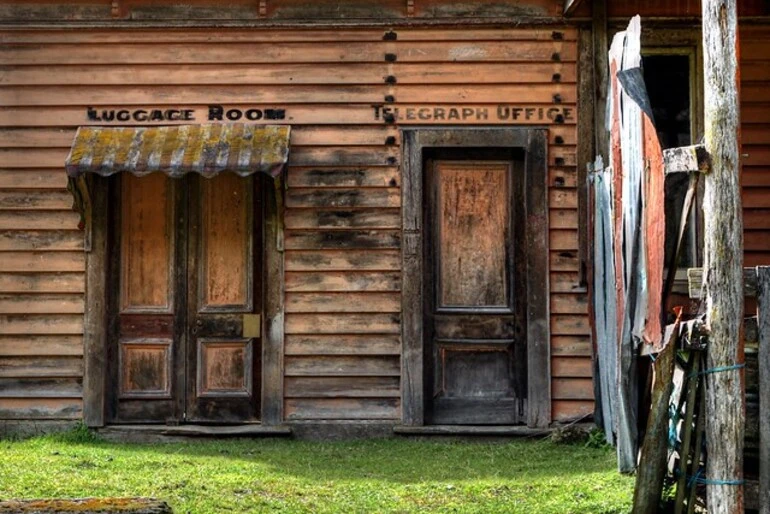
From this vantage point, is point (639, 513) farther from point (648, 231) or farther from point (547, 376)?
point (547, 376)

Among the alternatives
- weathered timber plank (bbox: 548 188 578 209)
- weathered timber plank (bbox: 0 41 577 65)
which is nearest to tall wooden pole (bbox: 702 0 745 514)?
weathered timber plank (bbox: 548 188 578 209)

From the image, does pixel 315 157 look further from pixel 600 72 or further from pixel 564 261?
pixel 600 72

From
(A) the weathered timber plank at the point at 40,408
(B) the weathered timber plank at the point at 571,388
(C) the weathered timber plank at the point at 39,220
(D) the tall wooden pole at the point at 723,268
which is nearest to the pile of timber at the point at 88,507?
(D) the tall wooden pole at the point at 723,268

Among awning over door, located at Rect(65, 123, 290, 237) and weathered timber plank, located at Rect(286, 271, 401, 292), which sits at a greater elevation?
awning over door, located at Rect(65, 123, 290, 237)

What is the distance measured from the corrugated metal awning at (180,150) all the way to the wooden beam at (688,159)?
4004mm

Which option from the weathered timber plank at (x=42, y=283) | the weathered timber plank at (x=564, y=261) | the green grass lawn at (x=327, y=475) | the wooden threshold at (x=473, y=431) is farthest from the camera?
the weathered timber plank at (x=42, y=283)

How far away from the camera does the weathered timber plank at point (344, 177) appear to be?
9.82 meters

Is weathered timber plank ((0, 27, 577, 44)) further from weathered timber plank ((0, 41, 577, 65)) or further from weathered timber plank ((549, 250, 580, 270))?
weathered timber plank ((549, 250, 580, 270))

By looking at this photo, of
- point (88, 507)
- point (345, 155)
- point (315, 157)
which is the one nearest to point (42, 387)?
point (315, 157)

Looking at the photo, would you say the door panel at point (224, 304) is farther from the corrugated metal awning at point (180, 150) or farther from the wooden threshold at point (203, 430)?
the corrugated metal awning at point (180, 150)

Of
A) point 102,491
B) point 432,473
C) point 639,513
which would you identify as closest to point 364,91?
point 432,473

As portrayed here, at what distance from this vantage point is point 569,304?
9.72 meters

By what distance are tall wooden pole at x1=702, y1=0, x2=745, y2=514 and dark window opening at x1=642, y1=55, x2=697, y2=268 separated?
3.74 meters

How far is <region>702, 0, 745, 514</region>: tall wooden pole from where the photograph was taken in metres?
5.88
